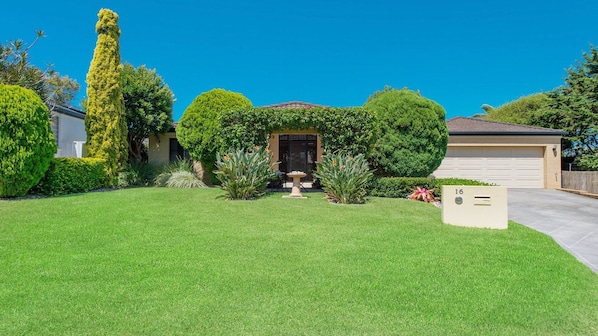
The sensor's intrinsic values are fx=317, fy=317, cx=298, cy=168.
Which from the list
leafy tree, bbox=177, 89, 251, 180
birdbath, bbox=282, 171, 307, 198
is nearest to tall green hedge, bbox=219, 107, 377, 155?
birdbath, bbox=282, 171, 307, 198

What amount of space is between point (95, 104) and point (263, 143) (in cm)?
699

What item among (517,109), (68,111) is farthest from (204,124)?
(517,109)

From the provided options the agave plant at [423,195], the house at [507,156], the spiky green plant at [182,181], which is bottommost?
the agave plant at [423,195]

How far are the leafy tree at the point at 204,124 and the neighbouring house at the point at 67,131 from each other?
4819 millimetres

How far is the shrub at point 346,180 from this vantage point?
908 cm

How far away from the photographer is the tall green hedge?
11336 millimetres

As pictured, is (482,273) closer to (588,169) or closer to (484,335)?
(484,335)

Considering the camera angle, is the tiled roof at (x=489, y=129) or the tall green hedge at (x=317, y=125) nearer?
the tall green hedge at (x=317, y=125)

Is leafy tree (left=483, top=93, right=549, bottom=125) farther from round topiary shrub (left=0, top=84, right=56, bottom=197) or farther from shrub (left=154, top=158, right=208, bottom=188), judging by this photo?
round topiary shrub (left=0, top=84, right=56, bottom=197)

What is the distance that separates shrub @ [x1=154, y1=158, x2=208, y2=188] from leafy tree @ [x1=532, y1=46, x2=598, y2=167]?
20.4 meters

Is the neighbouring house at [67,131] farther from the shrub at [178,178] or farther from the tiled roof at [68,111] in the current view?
the shrub at [178,178]

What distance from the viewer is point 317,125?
11734 mm

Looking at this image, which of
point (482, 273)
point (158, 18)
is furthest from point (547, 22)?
point (158, 18)

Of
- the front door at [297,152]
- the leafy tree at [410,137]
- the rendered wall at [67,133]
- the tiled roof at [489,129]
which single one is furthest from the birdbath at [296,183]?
Answer: the rendered wall at [67,133]
